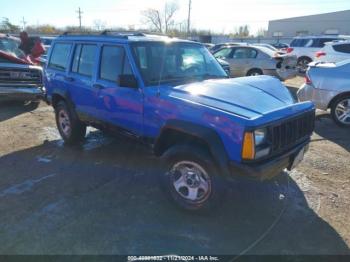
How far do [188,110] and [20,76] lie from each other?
7266 mm

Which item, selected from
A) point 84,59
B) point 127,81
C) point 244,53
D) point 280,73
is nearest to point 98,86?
point 84,59

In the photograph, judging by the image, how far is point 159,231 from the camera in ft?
11.6

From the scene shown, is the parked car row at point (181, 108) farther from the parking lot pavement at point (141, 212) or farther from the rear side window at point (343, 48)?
the rear side window at point (343, 48)

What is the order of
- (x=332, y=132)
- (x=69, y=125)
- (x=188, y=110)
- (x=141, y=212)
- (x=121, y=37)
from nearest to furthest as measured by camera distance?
1. (x=188, y=110)
2. (x=141, y=212)
3. (x=121, y=37)
4. (x=69, y=125)
5. (x=332, y=132)

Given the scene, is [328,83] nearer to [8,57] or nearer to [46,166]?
[46,166]

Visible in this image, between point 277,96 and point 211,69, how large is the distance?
3.94 ft

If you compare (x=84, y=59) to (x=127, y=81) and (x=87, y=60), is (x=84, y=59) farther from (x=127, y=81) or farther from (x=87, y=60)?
(x=127, y=81)

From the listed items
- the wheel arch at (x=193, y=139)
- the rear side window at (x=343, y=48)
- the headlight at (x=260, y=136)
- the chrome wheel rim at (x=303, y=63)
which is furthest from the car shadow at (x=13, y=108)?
the chrome wheel rim at (x=303, y=63)

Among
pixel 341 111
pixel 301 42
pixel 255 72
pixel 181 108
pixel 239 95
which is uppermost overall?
pixel 301 42

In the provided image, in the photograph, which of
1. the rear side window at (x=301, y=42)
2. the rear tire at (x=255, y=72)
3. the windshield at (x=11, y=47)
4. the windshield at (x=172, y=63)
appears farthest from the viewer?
the rear side window at (x=301, y=42)

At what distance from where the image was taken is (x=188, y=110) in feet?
11.9

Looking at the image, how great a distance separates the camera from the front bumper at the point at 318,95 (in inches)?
293

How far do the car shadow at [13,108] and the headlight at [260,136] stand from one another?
22.7 ft

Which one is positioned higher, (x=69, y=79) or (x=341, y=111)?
(x=69, y=79)
